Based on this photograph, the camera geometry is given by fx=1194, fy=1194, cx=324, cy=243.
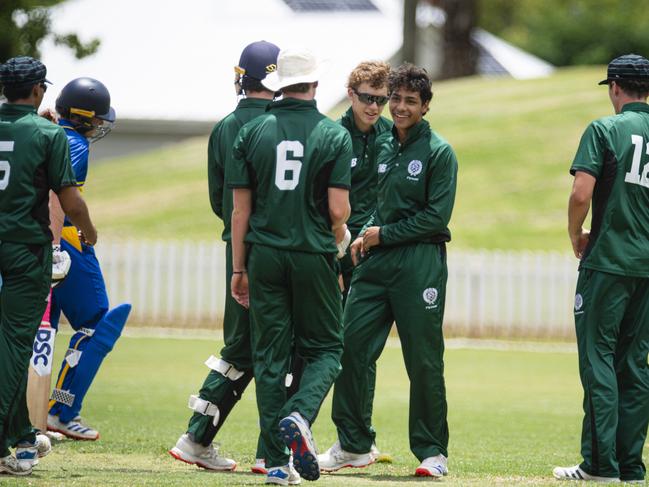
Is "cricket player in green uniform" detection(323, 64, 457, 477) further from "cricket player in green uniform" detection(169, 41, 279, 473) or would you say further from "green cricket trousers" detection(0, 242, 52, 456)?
"green cricket trousers" detection(0, 242, 52, 456)

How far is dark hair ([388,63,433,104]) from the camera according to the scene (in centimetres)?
743

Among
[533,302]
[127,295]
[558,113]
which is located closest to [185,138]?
[558,113]

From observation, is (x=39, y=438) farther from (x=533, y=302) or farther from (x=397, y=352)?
(x=533, y=302)

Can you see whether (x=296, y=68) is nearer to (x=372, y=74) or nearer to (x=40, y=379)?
(x=372, y=74)

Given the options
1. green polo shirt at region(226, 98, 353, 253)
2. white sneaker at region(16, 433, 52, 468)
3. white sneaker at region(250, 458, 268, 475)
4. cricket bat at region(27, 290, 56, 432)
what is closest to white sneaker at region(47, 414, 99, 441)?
cricket bat at region(27, 290, 56, 432)

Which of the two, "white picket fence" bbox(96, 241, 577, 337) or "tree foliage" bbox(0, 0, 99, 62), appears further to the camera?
"white picket fence" bbox(96, 241, 577, 337)

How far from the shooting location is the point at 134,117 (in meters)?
35.5

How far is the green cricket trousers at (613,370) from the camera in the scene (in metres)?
7.08

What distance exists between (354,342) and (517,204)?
1980 centimetres

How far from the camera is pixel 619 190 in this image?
7191mm

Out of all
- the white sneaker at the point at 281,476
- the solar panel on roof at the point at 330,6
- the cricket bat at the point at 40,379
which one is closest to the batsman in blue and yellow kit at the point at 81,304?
the cricket bat at the point at 40,379

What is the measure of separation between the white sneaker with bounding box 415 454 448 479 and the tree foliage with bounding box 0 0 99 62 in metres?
10.1

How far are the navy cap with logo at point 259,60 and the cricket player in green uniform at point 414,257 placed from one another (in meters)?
0.77

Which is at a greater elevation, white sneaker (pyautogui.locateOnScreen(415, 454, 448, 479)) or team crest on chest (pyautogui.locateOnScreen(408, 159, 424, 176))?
team crest on chest (pyautogui.locateOnScreen(408, 159, 424, 176))
